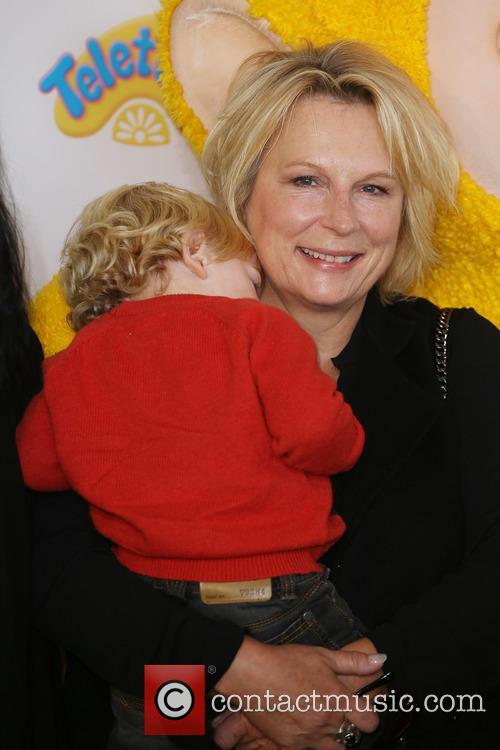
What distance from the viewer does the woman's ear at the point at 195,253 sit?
5.27ft

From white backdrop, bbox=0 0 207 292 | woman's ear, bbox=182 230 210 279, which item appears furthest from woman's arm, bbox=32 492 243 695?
white backdrop, bbox=0 0 207 292

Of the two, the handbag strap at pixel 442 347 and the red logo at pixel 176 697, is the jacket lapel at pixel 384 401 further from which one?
the red logo at pixel 176 697

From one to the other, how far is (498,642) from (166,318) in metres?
0.76

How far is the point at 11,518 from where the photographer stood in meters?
1.53

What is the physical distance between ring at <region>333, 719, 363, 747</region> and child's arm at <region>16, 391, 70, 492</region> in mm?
608

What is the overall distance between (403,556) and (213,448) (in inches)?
17.4

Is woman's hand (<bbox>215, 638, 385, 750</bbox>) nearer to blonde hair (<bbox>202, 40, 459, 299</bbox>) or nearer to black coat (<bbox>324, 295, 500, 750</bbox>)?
black coat (<bbox>324, 295, 500, 750</bbox>)

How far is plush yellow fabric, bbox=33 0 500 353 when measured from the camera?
2.00 meters

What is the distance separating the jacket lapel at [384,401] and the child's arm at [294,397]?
0.23 meters

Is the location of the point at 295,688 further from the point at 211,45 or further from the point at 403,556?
the point at 211,45

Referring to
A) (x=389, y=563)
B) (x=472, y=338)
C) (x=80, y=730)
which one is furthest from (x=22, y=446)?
(x=472, y=338)

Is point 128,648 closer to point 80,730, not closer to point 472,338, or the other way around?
point 80,730

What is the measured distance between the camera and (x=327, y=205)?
5.96 ft

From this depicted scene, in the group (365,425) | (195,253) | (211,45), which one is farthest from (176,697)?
(211,45)
